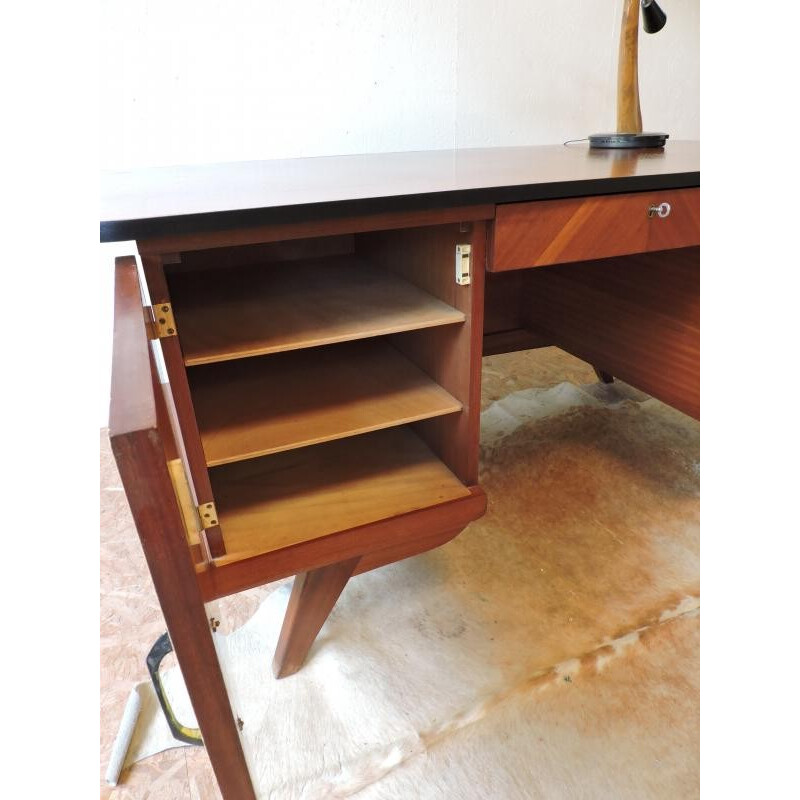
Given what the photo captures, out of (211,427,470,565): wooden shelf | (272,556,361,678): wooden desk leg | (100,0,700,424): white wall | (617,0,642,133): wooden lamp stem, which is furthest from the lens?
(100,0,700,424): white wall

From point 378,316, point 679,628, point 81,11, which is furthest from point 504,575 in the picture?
point 81,11

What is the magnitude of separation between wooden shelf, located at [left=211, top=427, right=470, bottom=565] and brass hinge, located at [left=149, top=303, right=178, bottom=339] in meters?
0.34

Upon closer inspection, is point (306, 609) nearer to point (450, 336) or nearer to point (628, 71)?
point (450, 336)

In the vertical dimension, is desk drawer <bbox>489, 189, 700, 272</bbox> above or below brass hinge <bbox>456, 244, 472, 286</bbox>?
above

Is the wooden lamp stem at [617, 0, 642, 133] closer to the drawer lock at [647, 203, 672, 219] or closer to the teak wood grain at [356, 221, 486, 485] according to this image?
the drawer lock at [647, 203, 672, 219]

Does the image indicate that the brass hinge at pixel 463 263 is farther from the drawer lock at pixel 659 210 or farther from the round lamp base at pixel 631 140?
the round lamp base at pixel 631 140

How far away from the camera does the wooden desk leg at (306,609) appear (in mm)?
1047

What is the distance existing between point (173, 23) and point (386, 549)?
147 centimetres

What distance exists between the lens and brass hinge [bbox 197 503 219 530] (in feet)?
2.84

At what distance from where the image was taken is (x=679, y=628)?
48.0 inches

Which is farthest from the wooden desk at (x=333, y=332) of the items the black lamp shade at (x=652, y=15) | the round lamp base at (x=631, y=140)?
the black lamp shade at (x=652, y=15)

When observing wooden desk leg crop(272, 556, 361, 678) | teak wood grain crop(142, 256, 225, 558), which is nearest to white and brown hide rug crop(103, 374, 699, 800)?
wooden desk leg crop(272, 556, 361, 678)

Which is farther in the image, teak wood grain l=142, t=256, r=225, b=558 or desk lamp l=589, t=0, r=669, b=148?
desk lamp l=589, t=0, r=669, b=148

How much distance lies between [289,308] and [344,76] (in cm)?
113
